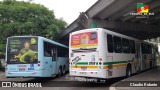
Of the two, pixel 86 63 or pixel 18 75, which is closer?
pixel 86 63

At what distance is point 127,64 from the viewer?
1941 centimetres

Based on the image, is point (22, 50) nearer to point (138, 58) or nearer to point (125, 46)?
point (125, 46)

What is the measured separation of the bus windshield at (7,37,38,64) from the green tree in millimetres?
14128

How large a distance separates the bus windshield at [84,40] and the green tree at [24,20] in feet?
53.5

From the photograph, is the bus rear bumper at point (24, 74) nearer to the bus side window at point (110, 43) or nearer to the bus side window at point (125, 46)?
the bus side window at point (110, 43)

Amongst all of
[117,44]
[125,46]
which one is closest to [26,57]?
[117,44]

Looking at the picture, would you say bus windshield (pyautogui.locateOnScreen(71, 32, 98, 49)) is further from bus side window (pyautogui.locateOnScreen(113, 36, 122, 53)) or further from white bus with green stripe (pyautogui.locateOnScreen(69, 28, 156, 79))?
bus side window (pyautogui.locateOnScreen(113, 36, 122, 53))

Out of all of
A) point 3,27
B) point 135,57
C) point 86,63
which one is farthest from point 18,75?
point 3,27

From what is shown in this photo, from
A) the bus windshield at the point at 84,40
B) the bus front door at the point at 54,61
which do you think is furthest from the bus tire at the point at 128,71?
the bus front door at the point at 54,61

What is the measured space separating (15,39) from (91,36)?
494 centimetres

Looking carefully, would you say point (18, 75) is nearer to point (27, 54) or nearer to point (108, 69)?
point (27, 54)

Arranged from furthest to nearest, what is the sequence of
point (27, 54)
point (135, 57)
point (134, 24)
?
point (134, 24)
point (135, 57)
point (27, 54)

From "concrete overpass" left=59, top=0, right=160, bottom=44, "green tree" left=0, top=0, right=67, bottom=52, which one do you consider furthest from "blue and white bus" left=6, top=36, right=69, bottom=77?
"green tree" left=0, top=0, right=67, bottom=52

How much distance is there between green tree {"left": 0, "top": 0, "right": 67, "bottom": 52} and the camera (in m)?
31.9
